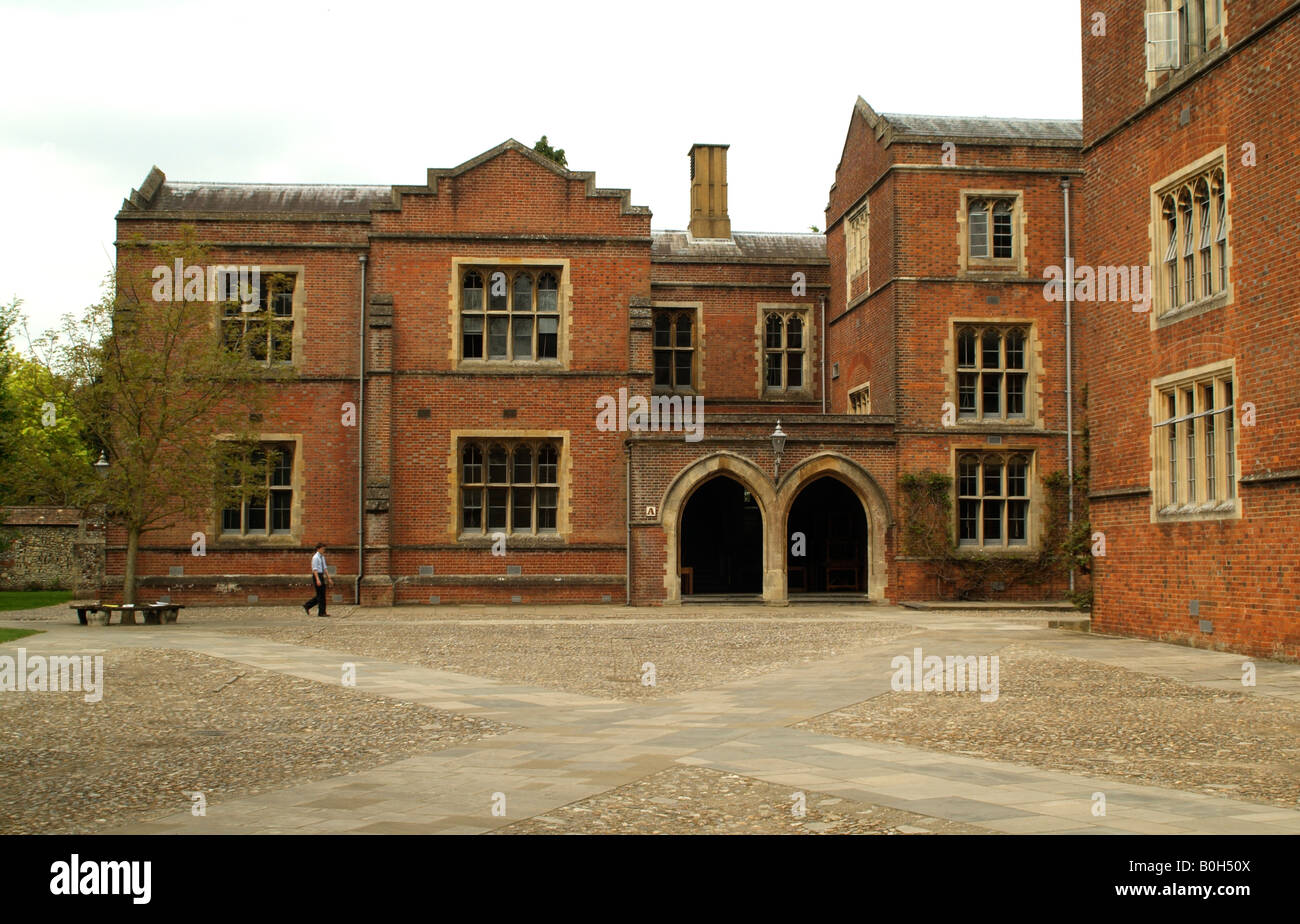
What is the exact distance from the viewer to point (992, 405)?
1110 inches

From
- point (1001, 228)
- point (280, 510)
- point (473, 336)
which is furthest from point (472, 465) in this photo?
point (1001, 228)

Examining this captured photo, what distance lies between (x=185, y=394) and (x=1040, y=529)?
18.4 m

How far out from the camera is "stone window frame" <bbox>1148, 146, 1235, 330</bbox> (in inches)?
619

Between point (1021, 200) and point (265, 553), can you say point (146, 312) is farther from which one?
point (1021, 200)

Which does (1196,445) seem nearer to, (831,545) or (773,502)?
(773,502)

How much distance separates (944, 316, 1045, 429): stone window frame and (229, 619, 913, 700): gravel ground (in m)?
8.05

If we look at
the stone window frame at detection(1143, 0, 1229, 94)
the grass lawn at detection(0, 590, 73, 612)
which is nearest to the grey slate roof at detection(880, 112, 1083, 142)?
the stone window frame at detection(1143, 0, 1229, 94)

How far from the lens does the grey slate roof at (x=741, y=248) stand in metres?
32.8

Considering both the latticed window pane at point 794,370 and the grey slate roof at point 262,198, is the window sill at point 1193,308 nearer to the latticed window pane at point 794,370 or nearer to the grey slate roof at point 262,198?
the latticed window pane at point 794,370

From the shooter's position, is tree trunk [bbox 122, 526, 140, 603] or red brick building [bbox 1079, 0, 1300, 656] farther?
tree trunk [bbox 122, 526, 140, 603]

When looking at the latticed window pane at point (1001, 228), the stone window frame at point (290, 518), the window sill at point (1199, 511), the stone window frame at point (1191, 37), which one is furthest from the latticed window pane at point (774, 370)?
the window sill at point (1199, 511)

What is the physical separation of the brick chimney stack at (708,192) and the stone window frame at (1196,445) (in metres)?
19.6

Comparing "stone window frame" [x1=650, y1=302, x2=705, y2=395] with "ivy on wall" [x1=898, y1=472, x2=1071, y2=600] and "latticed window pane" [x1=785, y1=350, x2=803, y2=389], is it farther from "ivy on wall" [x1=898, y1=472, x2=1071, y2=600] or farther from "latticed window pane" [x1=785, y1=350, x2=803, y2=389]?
"ivy on wall" [x1=898, y1=472, x2=1071, y2=600]
